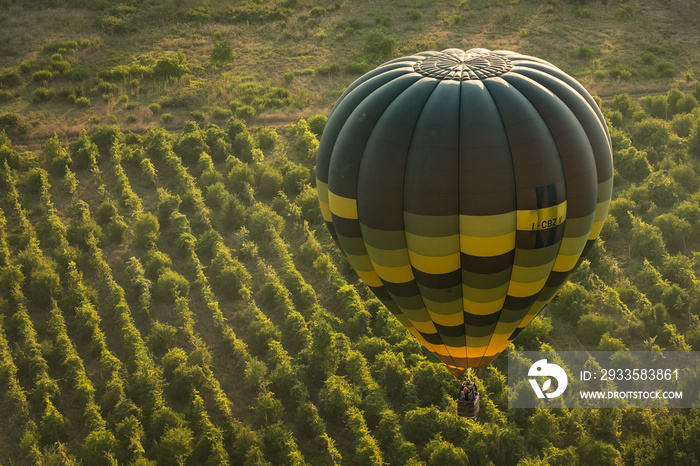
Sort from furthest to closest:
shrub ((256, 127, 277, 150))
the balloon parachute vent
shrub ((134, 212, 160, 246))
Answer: shrub ((256, 127, 277, 150)), shrub ((134, 212, 160, 246)), the balloon parachute vent

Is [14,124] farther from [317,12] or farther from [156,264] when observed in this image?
[317,12]

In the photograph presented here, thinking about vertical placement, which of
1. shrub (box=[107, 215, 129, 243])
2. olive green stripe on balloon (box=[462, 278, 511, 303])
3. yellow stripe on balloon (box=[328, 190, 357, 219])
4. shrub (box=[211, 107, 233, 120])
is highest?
yellow stripe on balloon (box=[328, 190, 357, 219])

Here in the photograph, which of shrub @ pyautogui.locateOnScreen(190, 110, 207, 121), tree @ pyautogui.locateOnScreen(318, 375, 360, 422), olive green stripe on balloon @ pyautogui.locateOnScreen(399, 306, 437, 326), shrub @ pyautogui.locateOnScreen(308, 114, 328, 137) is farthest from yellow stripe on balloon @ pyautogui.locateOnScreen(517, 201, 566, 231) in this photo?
shrub @ pyautogui.locateOnScreen(190, 110, 207, 121)

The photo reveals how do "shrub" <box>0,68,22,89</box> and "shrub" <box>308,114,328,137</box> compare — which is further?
"shrub" <box>0,68,22,89</box>

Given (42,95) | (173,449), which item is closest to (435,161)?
(173,449)

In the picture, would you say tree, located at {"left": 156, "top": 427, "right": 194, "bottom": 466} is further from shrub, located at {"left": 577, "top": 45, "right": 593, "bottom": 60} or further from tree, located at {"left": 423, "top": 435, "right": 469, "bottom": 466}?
shrub, located at {"left": 577, "top": 45, "right": 593, "bottom": 60}
